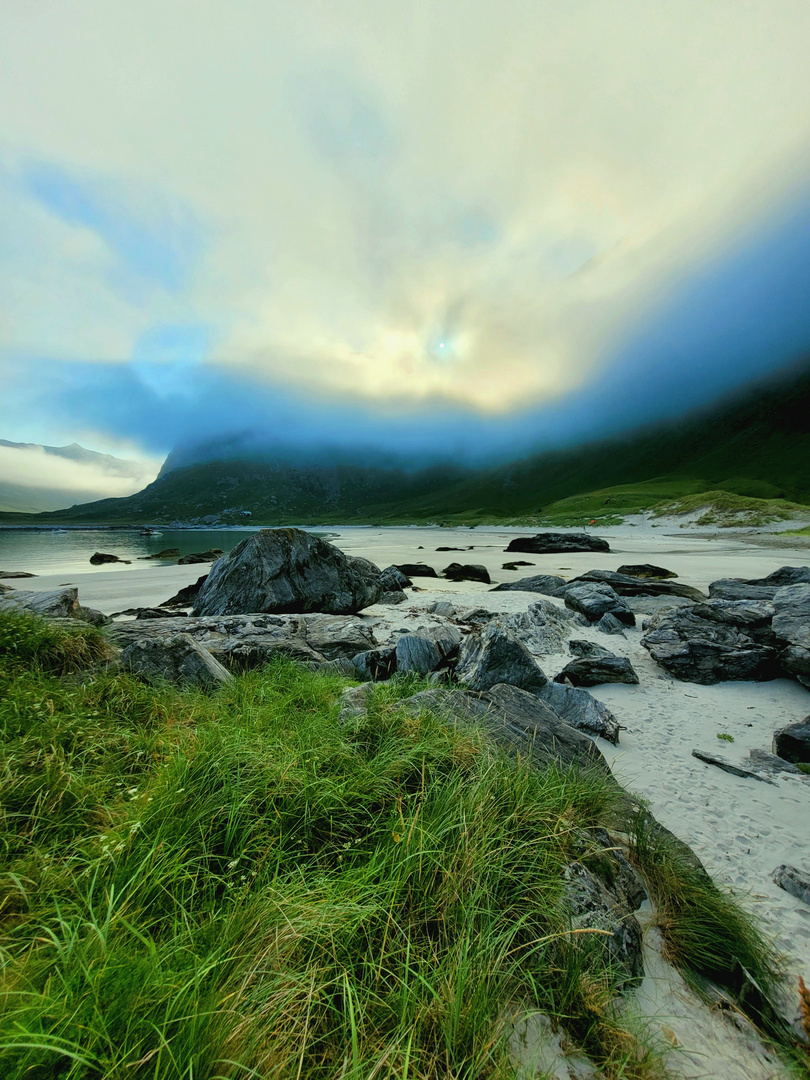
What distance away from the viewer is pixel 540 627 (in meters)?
11.9

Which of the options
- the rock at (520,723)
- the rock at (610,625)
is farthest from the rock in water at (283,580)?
the rock at (520,723)

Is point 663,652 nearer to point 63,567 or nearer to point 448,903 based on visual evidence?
point 448,903

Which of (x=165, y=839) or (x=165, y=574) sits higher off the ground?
(x=165, y=839)

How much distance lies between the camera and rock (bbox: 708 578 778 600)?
14.5 m

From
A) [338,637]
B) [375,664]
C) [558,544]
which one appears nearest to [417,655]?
[375,664]

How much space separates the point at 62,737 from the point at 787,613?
12.6m

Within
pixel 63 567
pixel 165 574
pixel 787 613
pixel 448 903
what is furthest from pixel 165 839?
pixel 63 567

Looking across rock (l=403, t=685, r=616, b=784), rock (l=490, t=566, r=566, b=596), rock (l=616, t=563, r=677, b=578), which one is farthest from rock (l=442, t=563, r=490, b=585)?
rock (l=403, t=685, r=616, b=784)

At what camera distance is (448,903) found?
8.29 ft

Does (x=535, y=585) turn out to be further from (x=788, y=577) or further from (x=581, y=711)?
(x=581, y=711)

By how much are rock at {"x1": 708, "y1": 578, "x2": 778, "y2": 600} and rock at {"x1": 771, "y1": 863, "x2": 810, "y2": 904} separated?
511 inches

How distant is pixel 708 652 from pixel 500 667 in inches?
204

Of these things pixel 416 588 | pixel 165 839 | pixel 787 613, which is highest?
pixel 165 839

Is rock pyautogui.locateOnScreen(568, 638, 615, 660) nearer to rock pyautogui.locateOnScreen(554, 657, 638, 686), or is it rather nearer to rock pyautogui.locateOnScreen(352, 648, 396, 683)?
rock pyautogui.locateOnScreen(554, 657, 638, 686)
